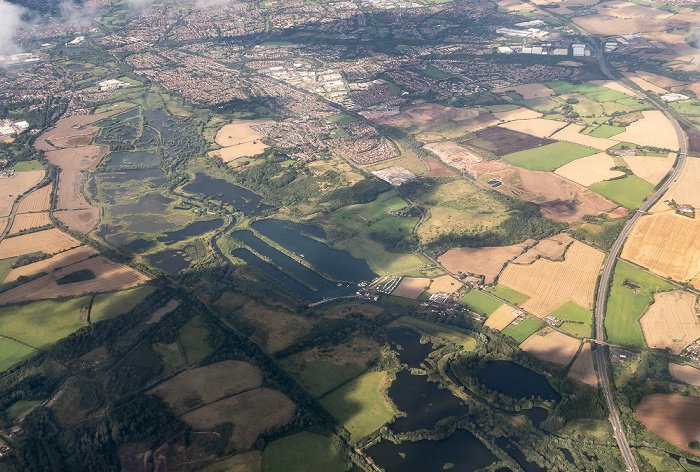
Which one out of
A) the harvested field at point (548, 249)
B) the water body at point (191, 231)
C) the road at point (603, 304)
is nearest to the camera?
the road at point (603, 304)

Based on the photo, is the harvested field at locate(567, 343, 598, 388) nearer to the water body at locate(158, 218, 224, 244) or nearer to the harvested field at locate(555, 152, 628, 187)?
the harvested field at locate(555, 152, 628, 187)

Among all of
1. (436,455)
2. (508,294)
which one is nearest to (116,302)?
(436,455)

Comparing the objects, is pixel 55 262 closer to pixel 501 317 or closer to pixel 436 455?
pixel 436 455

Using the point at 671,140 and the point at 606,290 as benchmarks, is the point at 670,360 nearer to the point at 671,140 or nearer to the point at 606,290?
the point at 606,290

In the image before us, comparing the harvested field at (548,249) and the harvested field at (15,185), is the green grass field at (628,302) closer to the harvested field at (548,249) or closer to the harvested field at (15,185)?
the harvested field at (548,249)

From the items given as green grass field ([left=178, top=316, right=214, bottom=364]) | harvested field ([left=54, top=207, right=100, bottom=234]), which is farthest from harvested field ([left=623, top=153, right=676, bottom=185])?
harvested field ([left=54, top=207, right=100, bottom=234])

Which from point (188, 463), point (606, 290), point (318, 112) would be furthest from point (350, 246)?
point (318, 112)

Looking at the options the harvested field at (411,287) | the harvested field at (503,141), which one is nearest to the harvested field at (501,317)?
the harvested field at (411,287)
